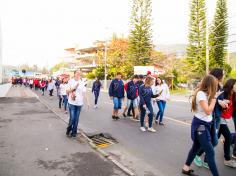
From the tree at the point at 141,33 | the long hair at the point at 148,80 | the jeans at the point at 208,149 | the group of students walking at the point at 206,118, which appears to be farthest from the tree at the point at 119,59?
the jeans at the point at 208,149

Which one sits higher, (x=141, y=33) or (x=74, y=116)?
(x=141, y=33)

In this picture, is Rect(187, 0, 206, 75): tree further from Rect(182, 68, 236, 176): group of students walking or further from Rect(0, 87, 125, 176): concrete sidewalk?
Rect(182, 68, 236, 176): group of students walking

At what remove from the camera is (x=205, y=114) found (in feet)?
14.8

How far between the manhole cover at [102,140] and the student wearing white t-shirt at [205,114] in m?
2.88

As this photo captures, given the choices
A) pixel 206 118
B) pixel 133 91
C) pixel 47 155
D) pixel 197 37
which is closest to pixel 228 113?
pixel 206 118

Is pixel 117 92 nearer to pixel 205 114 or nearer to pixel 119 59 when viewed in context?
pixel 205 114

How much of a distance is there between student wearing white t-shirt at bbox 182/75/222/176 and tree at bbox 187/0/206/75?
4018 cm

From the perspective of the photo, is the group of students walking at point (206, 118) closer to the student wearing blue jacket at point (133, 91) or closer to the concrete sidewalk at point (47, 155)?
the concrete sidewalk at point (47, 155)

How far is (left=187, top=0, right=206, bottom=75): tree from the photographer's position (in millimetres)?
43250

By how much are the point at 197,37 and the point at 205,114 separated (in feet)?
136

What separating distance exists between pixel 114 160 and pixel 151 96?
3382 millimetres

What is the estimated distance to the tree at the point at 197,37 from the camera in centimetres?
4325

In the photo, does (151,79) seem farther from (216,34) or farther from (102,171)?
(216,34)

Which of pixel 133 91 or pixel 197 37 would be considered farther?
pixel 197 37
